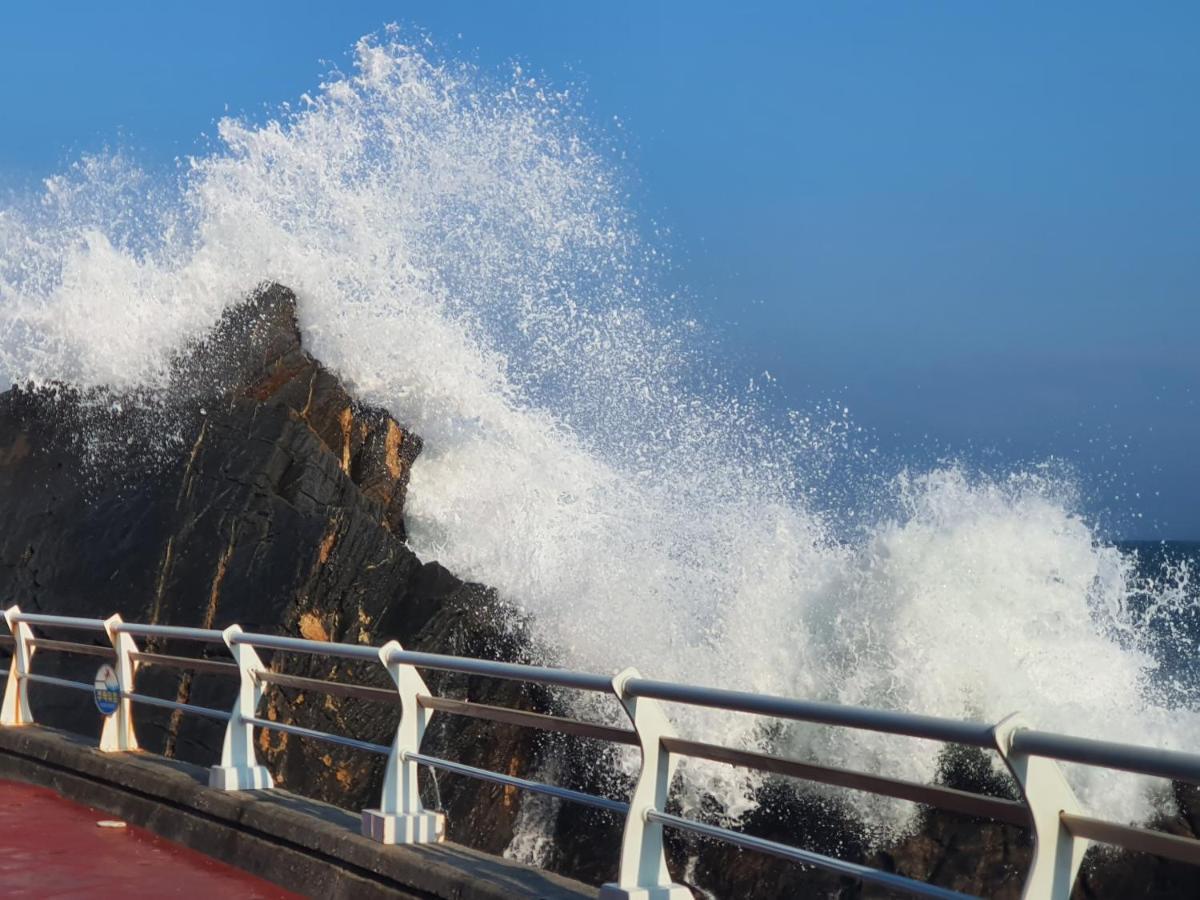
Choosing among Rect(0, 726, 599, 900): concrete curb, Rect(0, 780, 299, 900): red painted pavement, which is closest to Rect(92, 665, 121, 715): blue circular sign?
Rect(0, 726, 599, 900): concrete curb

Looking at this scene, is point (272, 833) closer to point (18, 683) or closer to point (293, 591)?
point (18, 683)

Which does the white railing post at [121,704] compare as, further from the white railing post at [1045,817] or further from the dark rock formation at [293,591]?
the white railing post at [1045,817]

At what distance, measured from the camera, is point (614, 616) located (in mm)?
13312

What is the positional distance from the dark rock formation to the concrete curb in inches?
93.3

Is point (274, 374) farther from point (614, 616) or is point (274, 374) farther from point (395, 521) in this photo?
point (614, 616)

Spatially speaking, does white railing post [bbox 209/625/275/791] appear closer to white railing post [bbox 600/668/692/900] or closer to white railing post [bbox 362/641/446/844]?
white railing post [bbox 362/641/446/844]

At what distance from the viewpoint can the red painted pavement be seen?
5.80 metres

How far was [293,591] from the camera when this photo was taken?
448 inches

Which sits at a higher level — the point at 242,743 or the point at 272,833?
the point at 242,743

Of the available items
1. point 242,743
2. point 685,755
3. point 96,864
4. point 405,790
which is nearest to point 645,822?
point 685,755

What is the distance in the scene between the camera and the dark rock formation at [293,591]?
9.70 metres

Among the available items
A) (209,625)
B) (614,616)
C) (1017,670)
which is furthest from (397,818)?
(1017,670)

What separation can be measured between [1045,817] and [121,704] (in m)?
6.40

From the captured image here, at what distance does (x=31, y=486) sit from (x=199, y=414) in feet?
6.48
